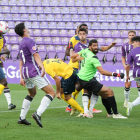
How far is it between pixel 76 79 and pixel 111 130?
191 cm

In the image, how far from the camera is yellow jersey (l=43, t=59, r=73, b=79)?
6052mm

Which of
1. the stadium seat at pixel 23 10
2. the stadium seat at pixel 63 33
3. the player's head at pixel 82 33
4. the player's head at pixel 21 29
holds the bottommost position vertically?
the stadium seat at pixel 63 33

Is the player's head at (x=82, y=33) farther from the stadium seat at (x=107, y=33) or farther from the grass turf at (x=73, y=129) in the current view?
the stadium seat at (x=107, y=33)

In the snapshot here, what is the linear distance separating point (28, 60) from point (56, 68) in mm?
1085

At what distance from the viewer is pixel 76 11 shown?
858 inches

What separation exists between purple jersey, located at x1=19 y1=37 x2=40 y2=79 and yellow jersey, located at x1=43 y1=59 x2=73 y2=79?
31.6 inches

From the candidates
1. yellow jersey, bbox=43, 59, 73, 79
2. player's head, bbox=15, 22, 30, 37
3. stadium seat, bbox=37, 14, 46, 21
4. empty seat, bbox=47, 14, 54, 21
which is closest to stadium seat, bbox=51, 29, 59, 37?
empty seat, bbox=47, 14, 54, 21

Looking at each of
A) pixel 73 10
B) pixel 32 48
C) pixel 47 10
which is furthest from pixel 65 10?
pixel 32 48

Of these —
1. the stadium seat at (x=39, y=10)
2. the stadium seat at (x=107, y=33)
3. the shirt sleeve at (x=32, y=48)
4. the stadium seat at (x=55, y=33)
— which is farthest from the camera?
the stadium seat at (x=39, y=10)

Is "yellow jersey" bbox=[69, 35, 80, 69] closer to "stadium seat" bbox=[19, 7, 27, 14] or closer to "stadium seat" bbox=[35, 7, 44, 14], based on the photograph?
"stadium seat" bbox=[35, 7, 44, 14]

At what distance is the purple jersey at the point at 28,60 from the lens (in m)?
5.18

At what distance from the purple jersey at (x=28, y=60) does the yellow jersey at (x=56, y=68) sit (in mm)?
801

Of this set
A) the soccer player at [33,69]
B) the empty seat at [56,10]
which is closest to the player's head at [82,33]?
the soccer player at [33,69]

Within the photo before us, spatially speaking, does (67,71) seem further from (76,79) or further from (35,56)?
(35,56)
